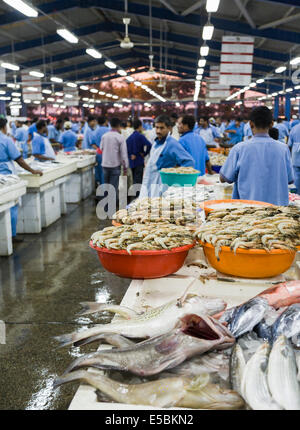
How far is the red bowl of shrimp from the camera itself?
2.21 metres

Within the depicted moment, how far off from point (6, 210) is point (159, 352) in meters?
4.93

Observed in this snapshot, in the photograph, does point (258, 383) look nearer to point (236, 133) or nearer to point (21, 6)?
point (21, 6)

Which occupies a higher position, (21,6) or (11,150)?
(21,6)

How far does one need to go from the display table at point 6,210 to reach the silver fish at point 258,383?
4865 millimetres

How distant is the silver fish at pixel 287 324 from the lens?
1465mm

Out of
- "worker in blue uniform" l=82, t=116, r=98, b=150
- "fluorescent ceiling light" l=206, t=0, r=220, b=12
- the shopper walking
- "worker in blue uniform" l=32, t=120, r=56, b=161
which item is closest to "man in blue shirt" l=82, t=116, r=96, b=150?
"worker in blue uniform" l=82, t=116, r=98, b=150

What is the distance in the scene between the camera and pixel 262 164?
3.60 meters

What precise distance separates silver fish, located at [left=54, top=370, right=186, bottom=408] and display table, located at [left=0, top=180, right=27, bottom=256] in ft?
15.2

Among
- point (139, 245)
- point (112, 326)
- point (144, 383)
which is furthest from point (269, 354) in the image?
point (139, 245)

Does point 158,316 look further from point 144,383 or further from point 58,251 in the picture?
point 58,251

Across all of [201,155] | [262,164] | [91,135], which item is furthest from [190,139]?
[91,135]

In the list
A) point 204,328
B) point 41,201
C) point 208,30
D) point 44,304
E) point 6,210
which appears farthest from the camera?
point 208,30

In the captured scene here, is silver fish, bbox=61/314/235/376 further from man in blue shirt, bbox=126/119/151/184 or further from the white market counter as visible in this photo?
man in blue shirt, bbox=126/119/151/184
